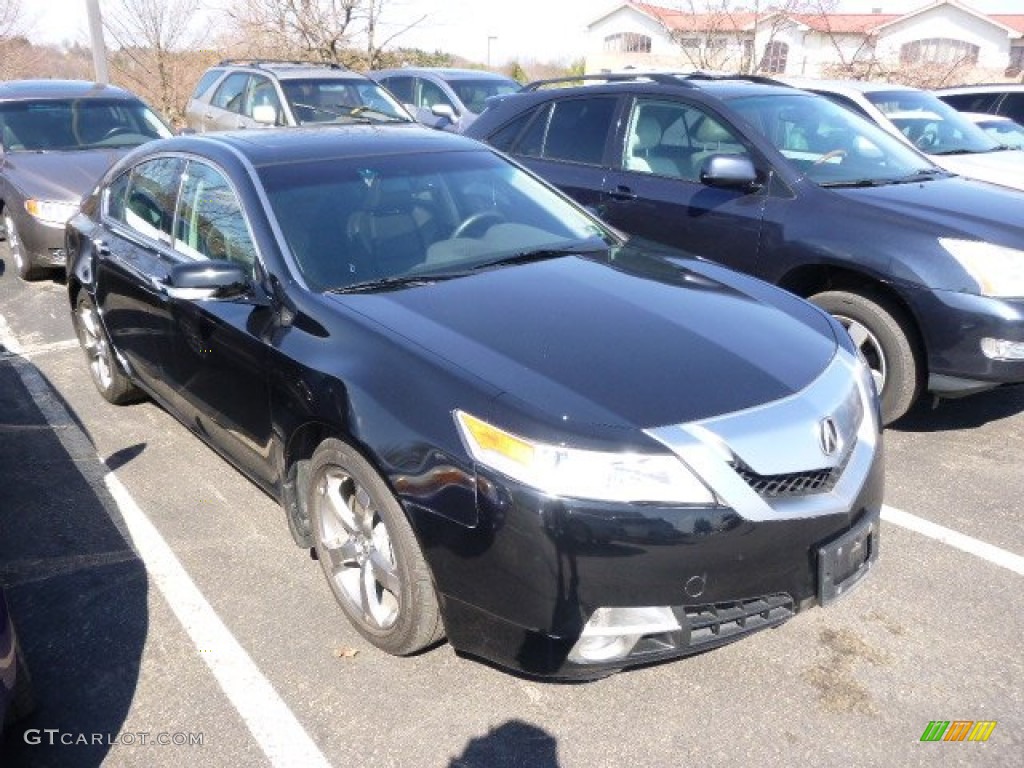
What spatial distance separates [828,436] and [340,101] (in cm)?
862

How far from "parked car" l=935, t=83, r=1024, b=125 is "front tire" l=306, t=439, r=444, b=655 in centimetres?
1038

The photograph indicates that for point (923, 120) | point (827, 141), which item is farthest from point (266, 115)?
point (923, 120)

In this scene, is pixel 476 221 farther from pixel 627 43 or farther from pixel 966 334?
pixel 627 43

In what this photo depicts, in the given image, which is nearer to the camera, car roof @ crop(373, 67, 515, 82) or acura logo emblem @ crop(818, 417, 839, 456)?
acura logo emblem @ crop(818, 417, 839, 456)

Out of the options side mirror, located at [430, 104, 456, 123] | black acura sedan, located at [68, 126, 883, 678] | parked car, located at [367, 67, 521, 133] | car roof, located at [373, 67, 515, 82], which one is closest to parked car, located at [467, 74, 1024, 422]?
black acura sedan, located at [68, 126, 883, 678]

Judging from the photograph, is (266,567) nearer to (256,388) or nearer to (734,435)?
(256,388)

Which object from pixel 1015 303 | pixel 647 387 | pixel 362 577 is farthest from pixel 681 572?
pixel 1015 303

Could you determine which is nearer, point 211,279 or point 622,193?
point 211,279

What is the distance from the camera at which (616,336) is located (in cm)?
271

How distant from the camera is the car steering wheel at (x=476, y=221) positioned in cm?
348

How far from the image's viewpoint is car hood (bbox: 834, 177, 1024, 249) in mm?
4066

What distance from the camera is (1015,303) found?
3.92m

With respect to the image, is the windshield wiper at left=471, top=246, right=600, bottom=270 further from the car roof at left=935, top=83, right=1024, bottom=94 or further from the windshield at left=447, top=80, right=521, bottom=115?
the car roof at left=935, top=83, right=1024, bottom=94

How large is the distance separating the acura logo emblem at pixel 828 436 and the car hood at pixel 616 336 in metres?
0.14
